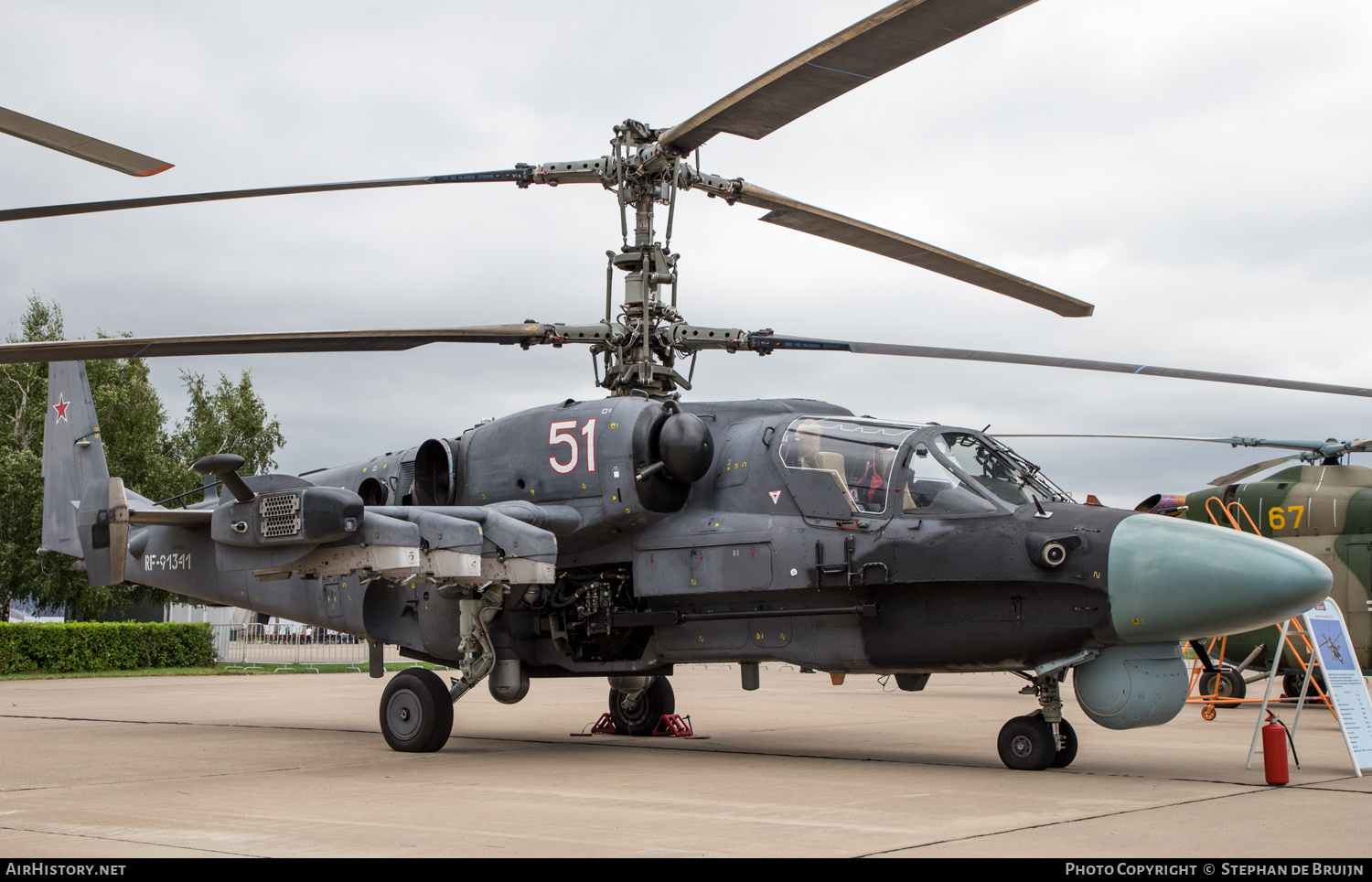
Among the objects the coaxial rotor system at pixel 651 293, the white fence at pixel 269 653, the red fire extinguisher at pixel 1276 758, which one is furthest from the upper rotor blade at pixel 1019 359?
the white fence at pixel 269 653

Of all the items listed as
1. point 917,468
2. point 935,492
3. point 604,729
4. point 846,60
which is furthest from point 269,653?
point 846,60

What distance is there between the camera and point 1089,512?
905 centimetres

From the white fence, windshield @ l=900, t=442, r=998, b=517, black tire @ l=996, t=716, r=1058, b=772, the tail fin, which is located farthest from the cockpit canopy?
the white fence

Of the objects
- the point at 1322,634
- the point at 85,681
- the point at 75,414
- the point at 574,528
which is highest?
the point at 75,414

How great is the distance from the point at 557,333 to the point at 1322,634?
22.1 feet

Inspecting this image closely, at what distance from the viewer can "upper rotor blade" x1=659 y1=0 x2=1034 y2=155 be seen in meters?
6.40

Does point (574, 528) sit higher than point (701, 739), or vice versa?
point (574, 528)

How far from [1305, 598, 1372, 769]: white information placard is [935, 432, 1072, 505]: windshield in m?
2.26

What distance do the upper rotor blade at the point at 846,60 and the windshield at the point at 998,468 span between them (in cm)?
311

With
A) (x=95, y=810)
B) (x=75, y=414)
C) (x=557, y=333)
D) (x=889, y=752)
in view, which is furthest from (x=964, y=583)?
(x=75, y=414)

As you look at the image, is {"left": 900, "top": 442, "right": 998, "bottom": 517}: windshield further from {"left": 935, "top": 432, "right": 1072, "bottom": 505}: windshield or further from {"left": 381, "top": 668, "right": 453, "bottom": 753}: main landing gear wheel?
{"left": 381, "top": 668, "right": 453, "bottom": 753}: main landing gear wheel

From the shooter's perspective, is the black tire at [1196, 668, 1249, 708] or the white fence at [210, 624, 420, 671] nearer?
the black tire at [1196, 668, 1249, 708]

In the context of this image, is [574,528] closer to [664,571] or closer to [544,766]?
[664,571]

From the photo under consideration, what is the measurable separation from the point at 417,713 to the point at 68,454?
605 cm
